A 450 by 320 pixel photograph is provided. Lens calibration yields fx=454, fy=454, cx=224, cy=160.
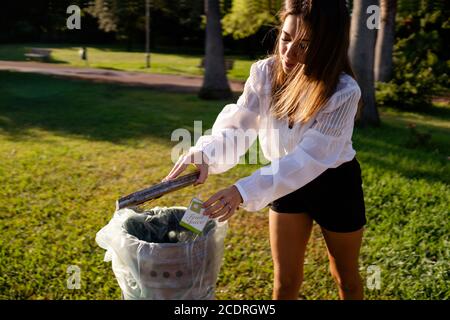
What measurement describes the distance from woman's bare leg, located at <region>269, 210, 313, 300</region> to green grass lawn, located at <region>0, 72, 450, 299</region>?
0.86 metres

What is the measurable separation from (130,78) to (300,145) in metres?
15.8

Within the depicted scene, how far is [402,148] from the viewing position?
268 inches

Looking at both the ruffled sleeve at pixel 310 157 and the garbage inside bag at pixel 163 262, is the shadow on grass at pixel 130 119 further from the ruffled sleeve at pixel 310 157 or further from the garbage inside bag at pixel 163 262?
the garbage inside bag at pixel 163 262

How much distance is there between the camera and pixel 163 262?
6.31 ft

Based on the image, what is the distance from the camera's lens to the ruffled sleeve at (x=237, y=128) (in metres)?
2.11

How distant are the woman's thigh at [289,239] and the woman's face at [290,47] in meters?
0.72

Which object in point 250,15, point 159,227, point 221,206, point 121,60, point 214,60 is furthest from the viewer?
point 121,60

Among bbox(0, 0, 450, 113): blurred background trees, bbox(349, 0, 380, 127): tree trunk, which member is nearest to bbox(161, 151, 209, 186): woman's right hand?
bbox(0, 0, 450, 113): blurred background trees

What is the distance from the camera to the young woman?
1845 mm

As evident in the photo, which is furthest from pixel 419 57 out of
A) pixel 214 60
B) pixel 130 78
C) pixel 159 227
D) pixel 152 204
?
pixel 159 227

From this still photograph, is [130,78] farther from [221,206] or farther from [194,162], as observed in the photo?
[221,206]

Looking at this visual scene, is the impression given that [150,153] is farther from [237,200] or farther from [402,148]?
[237,200]

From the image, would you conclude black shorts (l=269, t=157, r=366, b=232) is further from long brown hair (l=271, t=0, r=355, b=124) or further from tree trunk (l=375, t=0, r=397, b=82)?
tree trunk (l=375, t=0, r=397, b=82)

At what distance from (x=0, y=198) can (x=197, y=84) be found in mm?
12120
